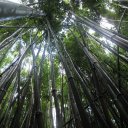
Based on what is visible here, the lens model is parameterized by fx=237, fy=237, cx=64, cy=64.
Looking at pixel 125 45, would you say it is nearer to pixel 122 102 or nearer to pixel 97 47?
pixel 122 102

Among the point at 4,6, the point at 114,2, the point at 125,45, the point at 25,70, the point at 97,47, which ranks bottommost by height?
the point at 25,70

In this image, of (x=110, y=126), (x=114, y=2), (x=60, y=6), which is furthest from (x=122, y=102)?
(x=114, y=2)

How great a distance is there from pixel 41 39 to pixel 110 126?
11.4 feet

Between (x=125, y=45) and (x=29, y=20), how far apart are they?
3.02 m

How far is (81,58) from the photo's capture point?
5430mm

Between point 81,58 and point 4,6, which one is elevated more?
point 4,6

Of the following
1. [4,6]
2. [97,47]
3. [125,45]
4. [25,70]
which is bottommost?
[25,70]

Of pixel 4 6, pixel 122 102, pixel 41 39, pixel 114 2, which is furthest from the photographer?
pixel 114 2

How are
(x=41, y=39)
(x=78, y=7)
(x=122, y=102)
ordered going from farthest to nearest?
(x=78, y=7) < (x=41, y=39) < (x=122, y=102)

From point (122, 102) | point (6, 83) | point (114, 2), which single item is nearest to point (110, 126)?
point (122, 102)

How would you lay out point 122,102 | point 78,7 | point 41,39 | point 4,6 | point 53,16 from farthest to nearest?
point 78,7 < point 41,39 < point 53,16 < point 122,102 < point 4,6

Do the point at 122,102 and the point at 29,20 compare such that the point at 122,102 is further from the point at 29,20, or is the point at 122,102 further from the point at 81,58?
the point at 29,20

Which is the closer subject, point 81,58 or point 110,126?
point 110,126

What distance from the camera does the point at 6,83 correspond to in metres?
3.06
